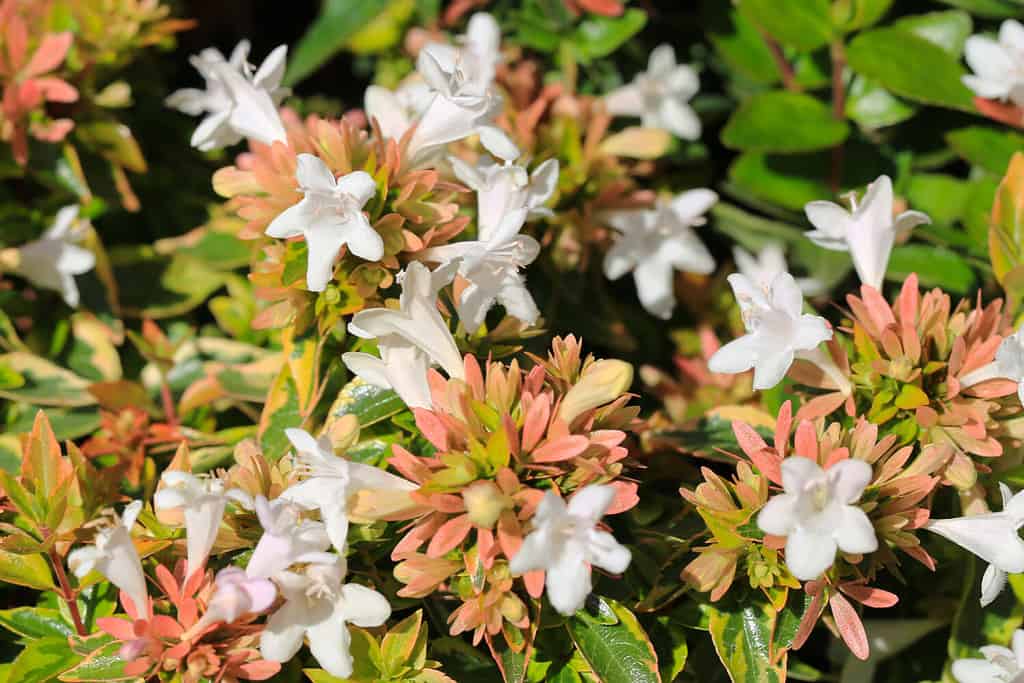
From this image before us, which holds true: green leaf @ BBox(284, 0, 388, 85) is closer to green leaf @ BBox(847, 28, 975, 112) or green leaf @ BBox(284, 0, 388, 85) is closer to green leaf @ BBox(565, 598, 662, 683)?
green leaf @ BBox(847, 28, 975, 112)

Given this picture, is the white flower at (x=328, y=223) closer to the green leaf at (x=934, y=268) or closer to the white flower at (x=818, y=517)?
the white flower at (x=818, y=517)

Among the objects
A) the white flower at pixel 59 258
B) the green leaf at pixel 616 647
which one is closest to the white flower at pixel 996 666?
the green leaf at pixel 616 647

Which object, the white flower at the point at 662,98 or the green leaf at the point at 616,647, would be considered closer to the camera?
the green leaf at the point at 616,647

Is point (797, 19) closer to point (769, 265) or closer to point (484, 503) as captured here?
point (769, 265)

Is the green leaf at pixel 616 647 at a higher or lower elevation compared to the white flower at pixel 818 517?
lower

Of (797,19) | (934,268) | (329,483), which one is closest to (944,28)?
(797,19)

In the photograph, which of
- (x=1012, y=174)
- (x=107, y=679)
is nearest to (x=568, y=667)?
(x=107, y=679)
